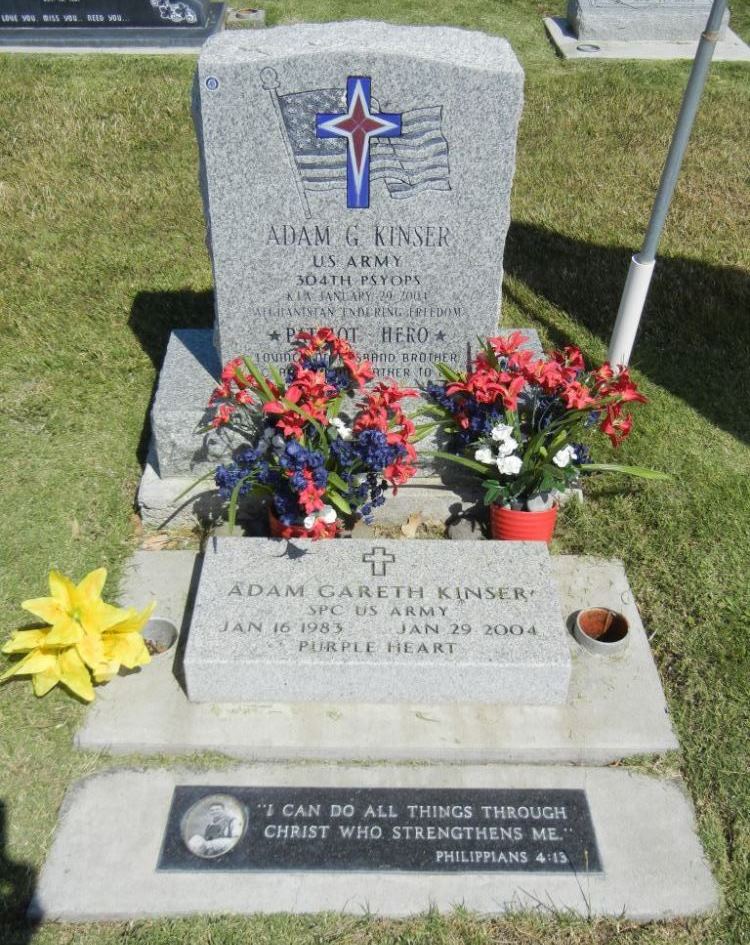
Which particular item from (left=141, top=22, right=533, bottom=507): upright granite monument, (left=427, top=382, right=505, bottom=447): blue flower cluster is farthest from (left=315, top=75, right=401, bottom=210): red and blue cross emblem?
(left=427, top=382, right=505, bottom=447): blue flower cluster

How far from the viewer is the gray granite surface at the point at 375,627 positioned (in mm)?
3357

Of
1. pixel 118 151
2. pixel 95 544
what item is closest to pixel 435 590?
pixel 95 544

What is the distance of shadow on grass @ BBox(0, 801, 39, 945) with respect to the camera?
287 cm

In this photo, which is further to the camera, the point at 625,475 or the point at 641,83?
the point at 641,83

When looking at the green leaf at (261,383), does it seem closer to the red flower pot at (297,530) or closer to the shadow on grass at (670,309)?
the red flower pot at (297,530)

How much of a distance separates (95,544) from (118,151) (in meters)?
5.10

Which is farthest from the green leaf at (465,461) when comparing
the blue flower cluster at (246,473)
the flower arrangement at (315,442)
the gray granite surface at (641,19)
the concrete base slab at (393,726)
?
the gray granite surface at (641,19)

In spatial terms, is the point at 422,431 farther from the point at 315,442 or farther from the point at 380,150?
the point at 380,150

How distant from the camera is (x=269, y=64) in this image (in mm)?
3512

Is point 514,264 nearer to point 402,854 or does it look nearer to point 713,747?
point 713,747

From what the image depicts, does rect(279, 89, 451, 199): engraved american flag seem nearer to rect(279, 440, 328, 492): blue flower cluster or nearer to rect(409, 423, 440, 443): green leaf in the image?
rect(409, 423, 440, 443): green leaf

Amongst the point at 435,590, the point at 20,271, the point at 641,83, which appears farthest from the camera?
the point at 641,83

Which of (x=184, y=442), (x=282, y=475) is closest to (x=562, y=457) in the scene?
(x=282, y=475)

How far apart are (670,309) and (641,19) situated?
572cm
